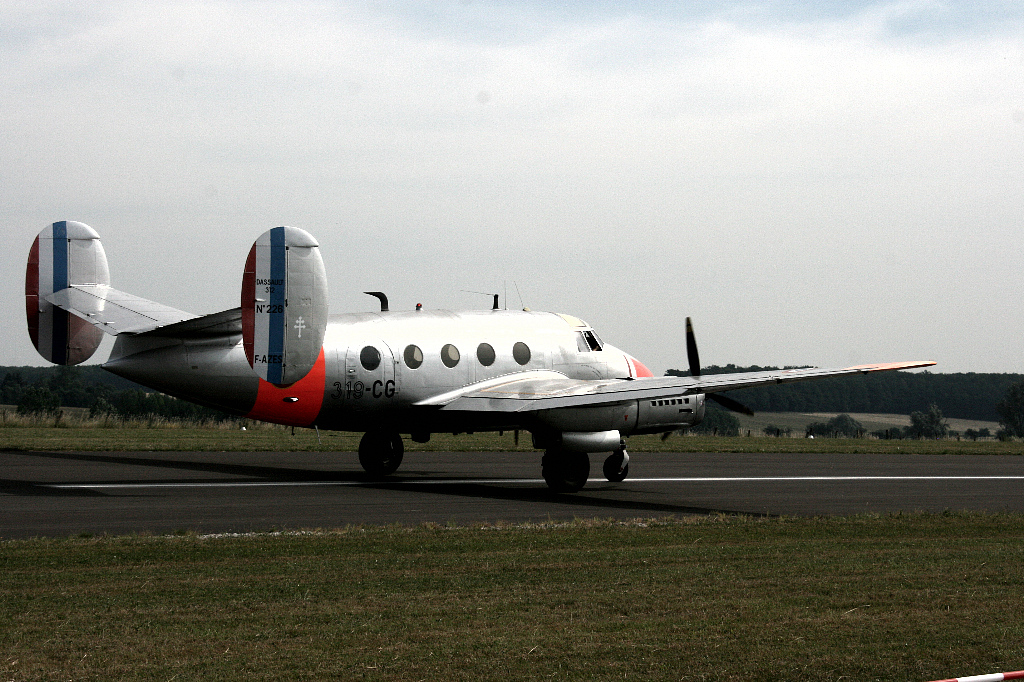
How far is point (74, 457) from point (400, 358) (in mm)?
11954

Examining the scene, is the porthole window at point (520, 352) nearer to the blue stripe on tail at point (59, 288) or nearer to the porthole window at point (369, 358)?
the porthole window at point (369, 358)

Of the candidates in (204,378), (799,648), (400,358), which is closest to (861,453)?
(400,358)

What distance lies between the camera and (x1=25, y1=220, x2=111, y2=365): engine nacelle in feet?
95.3

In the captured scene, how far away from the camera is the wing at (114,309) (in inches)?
1030

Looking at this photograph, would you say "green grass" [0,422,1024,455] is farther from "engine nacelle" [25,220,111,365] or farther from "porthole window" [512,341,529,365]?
"engine nacelle" [25,220,111,365]

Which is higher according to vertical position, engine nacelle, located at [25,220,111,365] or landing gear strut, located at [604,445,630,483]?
engine nacelle, located at [25,220,111,365]

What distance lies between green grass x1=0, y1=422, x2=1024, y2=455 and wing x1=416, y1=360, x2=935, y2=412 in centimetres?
1023

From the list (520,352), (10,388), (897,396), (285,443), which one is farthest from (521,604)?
(897,396)

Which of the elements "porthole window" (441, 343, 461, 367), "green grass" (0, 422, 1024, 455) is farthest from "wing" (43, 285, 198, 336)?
"green grass" (0, 422, 1024, 455)

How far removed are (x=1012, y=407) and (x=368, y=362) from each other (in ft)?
448

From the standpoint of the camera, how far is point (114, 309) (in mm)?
28047

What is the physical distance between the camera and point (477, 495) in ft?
82.5

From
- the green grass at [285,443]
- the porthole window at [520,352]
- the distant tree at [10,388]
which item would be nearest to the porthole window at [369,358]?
the porthole window at [520,352]

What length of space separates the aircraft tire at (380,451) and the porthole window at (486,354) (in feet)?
9.77
